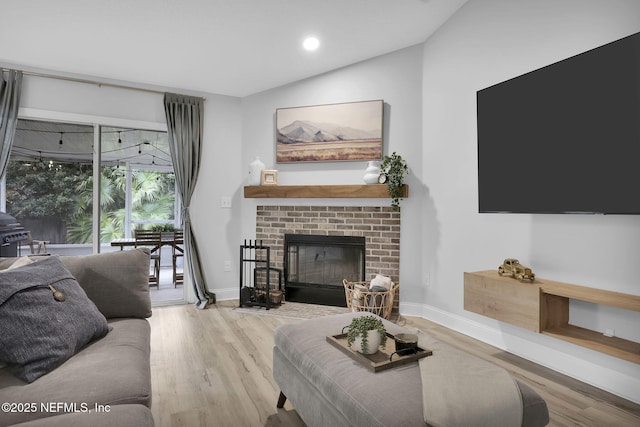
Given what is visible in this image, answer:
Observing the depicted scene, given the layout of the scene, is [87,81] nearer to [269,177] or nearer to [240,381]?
[269,177]

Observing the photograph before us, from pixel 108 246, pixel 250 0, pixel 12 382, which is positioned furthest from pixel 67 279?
pixel 108 246

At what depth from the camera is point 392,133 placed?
394 centimetres

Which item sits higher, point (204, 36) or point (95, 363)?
point (204, 36)

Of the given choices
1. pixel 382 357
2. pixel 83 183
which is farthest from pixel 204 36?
pixel 382 357

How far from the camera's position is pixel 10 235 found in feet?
11.5

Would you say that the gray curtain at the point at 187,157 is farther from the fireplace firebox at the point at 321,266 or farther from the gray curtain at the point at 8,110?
the gray curtain at the point at 8,110

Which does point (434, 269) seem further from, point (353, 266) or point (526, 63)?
point (526, 63)

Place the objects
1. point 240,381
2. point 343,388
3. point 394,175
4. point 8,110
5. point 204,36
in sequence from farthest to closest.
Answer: point 394,175
point 8,110
point 204,36
point 240,381
point 343,388

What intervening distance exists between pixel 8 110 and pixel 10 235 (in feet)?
3.80

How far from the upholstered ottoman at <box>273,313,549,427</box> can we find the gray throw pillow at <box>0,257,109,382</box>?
89 centimetres

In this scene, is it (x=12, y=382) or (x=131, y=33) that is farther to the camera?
(x=131, y=33)

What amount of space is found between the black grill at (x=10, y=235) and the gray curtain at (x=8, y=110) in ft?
1.37

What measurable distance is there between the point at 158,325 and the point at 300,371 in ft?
7.63

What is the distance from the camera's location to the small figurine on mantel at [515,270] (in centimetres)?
256
